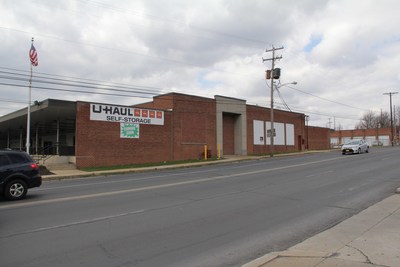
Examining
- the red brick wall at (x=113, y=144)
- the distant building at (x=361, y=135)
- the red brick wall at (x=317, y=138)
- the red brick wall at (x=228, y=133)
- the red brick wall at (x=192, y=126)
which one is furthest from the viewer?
the distant building at (x=361, y=135)

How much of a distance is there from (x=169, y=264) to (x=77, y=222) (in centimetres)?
370

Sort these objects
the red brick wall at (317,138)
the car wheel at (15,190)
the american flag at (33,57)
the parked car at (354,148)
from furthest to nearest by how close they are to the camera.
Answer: the red brick wall at (317,138) → the parked car at (354,148) → the american flag at (33,57) → the car wheel at (15,190)

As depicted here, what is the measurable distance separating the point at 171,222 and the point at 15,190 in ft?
22.3

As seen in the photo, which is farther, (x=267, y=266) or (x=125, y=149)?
(x=125, y=149)

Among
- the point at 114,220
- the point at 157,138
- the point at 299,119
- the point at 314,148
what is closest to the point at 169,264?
the point at 114,220

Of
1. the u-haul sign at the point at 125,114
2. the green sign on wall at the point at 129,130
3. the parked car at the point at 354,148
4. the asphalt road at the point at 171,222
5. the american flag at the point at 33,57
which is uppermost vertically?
the american flag at the point at 33,57

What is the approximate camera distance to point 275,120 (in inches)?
1917

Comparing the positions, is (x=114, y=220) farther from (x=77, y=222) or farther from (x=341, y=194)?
(x=341, y=194)

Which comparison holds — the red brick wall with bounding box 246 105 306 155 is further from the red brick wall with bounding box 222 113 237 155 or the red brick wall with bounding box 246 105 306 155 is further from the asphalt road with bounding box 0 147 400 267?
the asphalt road with bounding box 0 147 400 267

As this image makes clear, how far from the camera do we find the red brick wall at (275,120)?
4391 centimetres

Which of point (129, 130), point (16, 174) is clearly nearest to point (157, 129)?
point (129, 130)

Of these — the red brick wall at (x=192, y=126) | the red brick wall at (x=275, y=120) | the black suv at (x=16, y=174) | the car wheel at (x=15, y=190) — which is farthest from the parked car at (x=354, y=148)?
the car wheel at (x=15, y=190)

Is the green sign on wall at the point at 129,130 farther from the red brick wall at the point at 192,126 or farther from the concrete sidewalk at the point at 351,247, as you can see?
the concrete sidewalk at the point at 351,247

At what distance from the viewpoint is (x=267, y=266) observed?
5.09m
